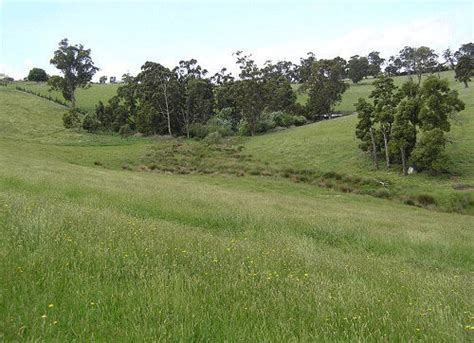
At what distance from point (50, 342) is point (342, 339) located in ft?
9.40

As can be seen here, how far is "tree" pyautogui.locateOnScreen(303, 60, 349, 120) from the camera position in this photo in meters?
95.6

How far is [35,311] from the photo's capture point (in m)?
4.48

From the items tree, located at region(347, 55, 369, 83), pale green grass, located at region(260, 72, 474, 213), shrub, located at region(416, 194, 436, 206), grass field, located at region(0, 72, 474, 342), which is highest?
tree, located at region(347, 55, 369, 83)

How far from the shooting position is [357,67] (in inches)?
5935

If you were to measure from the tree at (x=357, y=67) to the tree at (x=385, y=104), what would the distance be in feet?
347

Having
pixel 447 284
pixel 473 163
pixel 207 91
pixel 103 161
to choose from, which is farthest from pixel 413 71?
pixel 447 284

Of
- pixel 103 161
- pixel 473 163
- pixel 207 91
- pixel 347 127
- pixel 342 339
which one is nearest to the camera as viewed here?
pixel 342 339

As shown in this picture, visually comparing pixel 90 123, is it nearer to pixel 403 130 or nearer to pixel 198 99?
pixel 198 99

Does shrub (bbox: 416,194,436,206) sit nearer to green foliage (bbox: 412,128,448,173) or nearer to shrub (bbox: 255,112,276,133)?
green foliage (bbox: 412,128,448,173)

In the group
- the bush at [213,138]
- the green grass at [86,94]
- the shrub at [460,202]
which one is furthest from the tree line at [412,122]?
the green grass at [86,94]

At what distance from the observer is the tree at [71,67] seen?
98000 millimetres

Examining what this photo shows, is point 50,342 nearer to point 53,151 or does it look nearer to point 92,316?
point 92,316

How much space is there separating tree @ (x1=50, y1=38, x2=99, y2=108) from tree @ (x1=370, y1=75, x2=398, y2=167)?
72120 mm

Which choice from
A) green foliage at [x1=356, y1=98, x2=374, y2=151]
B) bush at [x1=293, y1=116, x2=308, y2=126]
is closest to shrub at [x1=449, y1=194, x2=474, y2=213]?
green foliage at [x1=356, y1=98, x2=374, y2=151]
